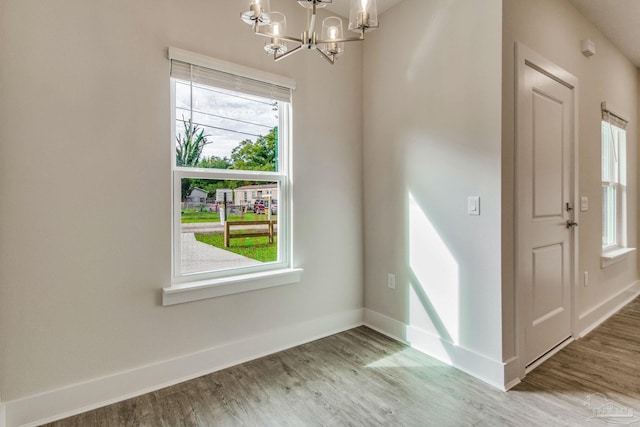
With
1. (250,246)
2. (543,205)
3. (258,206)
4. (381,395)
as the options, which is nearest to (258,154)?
(258,206)

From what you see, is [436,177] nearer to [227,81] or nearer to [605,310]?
[227,81]

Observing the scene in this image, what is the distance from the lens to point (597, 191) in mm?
3045

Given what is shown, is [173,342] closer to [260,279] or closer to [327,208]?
[260,279]

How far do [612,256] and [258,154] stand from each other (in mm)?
3601

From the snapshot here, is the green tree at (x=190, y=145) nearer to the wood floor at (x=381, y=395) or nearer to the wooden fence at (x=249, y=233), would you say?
the wooden fence at (x=249, y=233)

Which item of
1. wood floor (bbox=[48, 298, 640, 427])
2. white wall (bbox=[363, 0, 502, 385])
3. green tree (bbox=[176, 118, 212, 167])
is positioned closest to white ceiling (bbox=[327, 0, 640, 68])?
white wall (bbox=[363, 0, 502, 385])

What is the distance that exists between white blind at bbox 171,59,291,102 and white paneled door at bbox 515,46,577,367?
1667mm

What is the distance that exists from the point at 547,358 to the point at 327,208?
200cm

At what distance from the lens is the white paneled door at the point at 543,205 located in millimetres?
2088

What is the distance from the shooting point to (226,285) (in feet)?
7.27

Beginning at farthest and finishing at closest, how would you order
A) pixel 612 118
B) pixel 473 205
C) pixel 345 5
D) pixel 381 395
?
pixel 612 118, pixel 345 5, pixel 473 205, pixel 381 395

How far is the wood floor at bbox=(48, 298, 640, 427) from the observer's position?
5.59ft

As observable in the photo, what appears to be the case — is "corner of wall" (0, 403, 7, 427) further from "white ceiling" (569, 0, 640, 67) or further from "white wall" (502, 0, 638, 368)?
"white ceiling" (569, 0, 640, 67)

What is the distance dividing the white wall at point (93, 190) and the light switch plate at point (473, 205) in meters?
1.66
